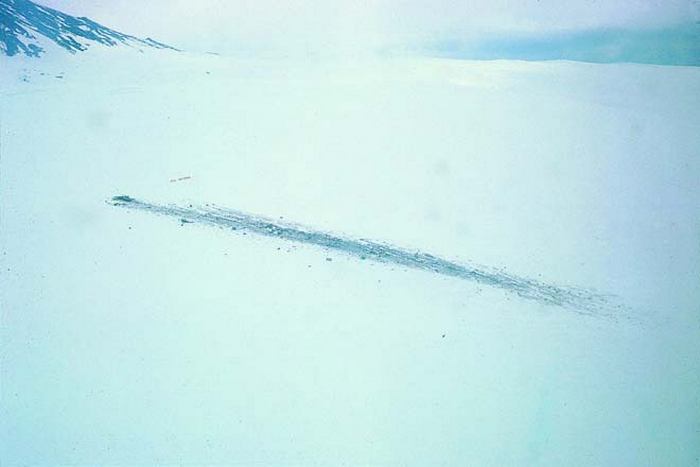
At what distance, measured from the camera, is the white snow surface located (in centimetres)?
361

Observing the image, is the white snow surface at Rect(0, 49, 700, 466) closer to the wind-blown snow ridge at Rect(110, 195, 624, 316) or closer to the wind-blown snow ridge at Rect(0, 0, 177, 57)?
the wind-blown snow ridge at Rect(110, 195, 624, 316)

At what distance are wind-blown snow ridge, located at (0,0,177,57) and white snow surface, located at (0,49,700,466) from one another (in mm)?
393

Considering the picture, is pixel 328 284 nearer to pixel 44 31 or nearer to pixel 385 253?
pixel 385 253

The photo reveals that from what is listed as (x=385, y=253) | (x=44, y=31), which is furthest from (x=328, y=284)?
(x=44, y=31)

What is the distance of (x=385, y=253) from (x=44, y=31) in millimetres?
8393

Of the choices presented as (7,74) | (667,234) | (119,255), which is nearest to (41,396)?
(119,255)

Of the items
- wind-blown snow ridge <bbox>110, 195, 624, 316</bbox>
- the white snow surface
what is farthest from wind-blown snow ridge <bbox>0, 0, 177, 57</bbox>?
wind-blown snow ridge <bbox>110, 195, 624, 316</bbox>

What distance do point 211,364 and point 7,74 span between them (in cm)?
723

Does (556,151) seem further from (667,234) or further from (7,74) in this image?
(7,74)

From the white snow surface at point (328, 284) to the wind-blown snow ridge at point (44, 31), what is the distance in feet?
1.29

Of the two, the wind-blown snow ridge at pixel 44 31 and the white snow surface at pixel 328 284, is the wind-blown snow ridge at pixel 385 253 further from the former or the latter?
the wind-blown snow ridge at pixel 44 31

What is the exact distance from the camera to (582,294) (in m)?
5.26

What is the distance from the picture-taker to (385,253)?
Answer: 5512 millimetres

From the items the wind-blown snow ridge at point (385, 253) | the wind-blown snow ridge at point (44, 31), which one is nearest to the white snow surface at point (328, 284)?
the wind-blown snow ridge at point (385, 253)
